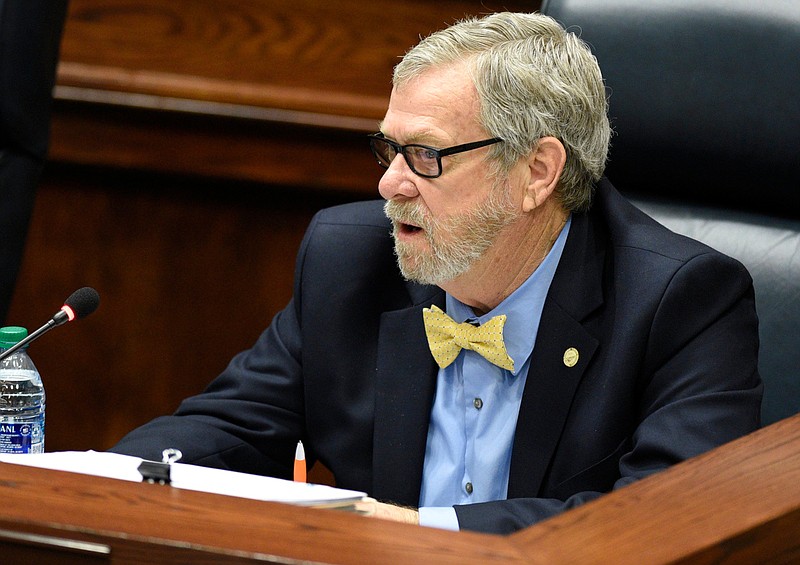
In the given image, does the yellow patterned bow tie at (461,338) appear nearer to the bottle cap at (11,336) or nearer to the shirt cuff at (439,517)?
the shirt cuff at (439,517)

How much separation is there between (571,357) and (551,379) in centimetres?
4

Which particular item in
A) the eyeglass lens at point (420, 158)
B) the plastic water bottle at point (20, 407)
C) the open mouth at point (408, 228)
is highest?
the eyeglass lens at point (420, 158)

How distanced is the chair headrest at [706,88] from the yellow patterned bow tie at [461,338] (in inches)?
13.8

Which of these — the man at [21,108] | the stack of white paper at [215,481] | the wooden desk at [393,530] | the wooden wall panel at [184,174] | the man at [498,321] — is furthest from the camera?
the wooden wall panel at [184,174]

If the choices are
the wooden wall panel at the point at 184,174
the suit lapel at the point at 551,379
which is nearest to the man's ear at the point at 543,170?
the suit lapel at the point at 551,379

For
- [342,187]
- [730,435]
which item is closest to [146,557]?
[730,435]

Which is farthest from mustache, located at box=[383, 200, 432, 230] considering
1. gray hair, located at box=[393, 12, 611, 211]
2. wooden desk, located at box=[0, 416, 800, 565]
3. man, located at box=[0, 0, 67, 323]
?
wooden desk, located at box=[0, 416, 800, 565]

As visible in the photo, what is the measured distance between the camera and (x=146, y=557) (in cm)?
76

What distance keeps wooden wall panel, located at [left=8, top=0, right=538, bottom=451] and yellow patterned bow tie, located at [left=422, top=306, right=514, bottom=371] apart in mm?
829

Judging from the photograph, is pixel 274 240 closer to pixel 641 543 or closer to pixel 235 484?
pixel 235 484

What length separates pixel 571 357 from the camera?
1.56m

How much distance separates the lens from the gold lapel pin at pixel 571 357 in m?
1.56

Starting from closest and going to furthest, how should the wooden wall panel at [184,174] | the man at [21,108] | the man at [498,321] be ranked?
the man at [498,321] → the man at [21,108] → the wooden wall panel at [184,174]

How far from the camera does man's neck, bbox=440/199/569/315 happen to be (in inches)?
64.3
